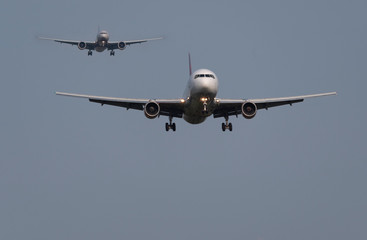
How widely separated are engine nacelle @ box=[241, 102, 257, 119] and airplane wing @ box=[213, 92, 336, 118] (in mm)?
462

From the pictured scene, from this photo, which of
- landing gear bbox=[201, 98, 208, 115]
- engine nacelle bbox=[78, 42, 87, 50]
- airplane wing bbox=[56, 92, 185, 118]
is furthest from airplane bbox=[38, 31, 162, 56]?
landing gear bbox=[201, 98, 208, 115]

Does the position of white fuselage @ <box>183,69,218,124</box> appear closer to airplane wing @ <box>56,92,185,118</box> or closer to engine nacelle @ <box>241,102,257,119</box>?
airplane wing @ <box>56,92,185,118</box>

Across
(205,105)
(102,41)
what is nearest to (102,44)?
(102,41)

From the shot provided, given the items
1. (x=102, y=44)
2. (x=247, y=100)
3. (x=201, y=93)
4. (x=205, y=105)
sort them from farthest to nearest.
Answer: (x=102, y=44), (x=247, y=100), (x=205, y=105), (x=201, y=93)

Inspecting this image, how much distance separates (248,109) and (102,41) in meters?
78.0

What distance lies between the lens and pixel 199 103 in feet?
170

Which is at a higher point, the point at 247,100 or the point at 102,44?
the point at 102,44

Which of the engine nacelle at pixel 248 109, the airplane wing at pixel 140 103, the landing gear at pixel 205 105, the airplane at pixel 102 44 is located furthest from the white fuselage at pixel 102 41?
the landing gear at pixel 205 105

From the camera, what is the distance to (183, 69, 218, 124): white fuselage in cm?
5019

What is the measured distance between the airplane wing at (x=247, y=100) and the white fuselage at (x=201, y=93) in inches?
84.9

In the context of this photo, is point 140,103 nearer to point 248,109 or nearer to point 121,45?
point 248,109

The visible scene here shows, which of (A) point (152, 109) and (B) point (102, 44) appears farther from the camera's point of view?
(B) point (102, 44)

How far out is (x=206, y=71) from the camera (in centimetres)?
5166

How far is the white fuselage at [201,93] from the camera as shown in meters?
50.2
